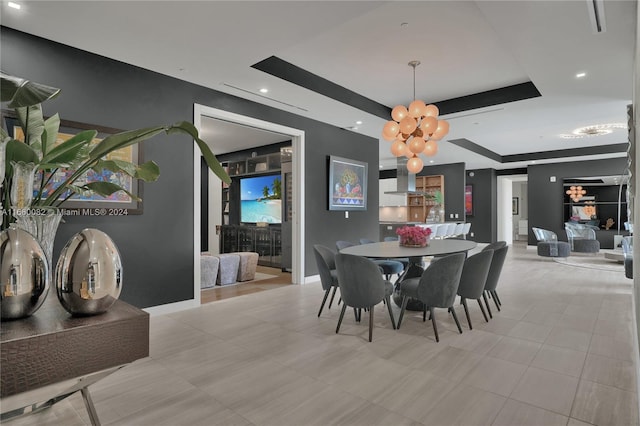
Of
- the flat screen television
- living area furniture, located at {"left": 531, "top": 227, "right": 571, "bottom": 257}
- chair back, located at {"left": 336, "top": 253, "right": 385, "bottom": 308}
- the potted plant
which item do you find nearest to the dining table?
chair back, located at {"left": 336, "top": 253, "right": 385, "bottom": 308}

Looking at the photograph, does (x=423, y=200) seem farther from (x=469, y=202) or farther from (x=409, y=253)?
(x=409, y=253)

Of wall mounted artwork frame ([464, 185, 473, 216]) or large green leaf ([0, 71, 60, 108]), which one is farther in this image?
wall mounted artwork frame ([464, 185, 473, 216])

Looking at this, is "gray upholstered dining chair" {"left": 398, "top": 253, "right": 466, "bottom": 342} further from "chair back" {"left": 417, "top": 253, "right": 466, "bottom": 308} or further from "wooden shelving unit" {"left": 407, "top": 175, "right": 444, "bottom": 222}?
"wooden shelving unit" {"left": 407, "top": 175, "right": 444, "bottom": 222}

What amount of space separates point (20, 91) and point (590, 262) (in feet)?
32.8

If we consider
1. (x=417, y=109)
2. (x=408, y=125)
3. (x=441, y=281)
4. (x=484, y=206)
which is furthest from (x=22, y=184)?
(x=484, y=206)

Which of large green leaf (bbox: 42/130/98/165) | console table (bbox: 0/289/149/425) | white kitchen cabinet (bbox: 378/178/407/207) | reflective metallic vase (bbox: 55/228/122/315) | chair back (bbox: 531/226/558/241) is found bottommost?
chair back (bbox: 531/226/558/241)

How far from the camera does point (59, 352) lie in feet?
2.91

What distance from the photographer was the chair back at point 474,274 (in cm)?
341

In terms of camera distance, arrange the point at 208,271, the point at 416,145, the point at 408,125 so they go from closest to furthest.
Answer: the point at 408,125
the point at 416,145
the point at 208,271

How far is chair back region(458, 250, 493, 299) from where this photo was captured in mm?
3410

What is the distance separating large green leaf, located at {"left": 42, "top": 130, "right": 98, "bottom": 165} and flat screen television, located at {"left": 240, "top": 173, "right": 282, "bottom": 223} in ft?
22.5

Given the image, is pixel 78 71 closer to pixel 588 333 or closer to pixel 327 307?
pixel 327 307

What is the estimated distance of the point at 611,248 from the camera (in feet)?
34.3

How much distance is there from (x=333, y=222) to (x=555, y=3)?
429 centimetres
